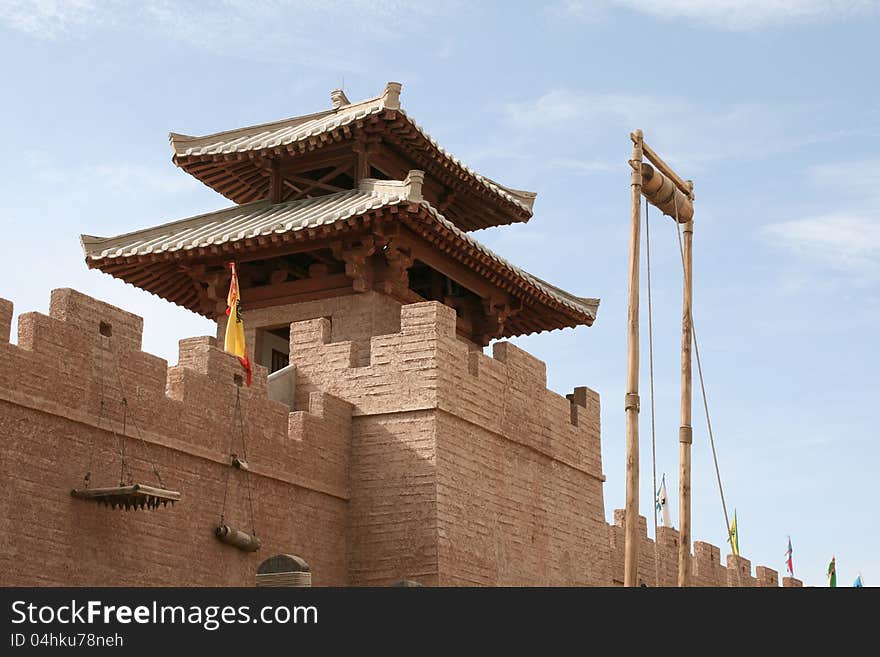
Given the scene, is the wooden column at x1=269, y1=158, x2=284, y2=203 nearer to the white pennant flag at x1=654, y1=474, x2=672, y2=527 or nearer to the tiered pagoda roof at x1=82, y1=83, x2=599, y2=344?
the tiered pagoda roof at x1=82, y1=83, x2=599, y2=344

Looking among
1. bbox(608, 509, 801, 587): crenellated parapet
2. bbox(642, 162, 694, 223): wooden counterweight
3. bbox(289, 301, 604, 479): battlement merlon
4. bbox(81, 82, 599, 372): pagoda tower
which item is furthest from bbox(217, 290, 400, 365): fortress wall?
bbox(608, 509, 801, 587): crenellated parapet

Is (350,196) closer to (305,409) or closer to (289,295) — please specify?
(289,295)

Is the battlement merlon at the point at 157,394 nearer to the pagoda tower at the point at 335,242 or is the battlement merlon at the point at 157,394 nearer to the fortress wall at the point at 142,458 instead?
the fortress wall at the point at 142,458

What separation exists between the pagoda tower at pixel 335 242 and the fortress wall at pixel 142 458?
2.52 meters

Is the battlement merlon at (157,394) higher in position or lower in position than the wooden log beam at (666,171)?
lower

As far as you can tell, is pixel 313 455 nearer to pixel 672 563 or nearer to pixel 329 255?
pixel 329 255

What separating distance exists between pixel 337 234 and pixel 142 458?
5346mm

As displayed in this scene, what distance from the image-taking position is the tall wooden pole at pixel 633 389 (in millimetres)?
15148

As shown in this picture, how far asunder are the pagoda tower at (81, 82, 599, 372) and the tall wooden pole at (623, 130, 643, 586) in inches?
148

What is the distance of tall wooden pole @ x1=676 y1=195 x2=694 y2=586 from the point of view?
1678 centimetres

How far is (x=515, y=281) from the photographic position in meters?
22.3

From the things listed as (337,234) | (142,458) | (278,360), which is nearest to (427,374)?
(337,234)

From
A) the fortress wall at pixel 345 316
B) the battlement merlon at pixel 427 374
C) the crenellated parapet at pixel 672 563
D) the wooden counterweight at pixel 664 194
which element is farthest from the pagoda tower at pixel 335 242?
the crenellated parapet at pixel 672 563
